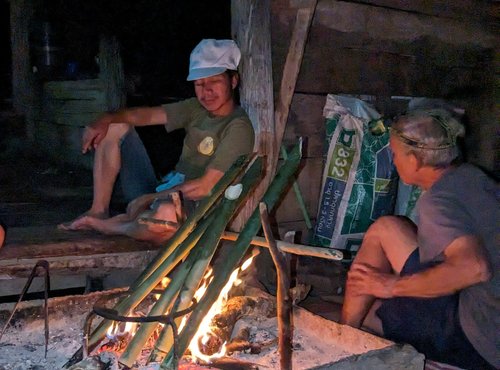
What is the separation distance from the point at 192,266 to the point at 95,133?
199cm

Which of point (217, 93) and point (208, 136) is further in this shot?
point (208, 136)

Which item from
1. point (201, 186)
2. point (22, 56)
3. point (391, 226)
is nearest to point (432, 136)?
point (391, 226)

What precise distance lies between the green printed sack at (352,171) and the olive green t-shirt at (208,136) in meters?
0.73

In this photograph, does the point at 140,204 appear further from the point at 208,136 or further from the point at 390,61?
the point at 390,61

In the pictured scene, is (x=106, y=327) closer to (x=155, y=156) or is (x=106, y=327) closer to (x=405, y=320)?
(x=405, y=320)

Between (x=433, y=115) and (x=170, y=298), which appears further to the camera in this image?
(x=433, y=115)

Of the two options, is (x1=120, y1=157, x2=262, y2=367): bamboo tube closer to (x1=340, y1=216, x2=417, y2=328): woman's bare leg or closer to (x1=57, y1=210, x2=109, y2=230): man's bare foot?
(x1=340, y1=216, x2=417, y2=328): woman's bare leg

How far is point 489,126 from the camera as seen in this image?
5277 mm

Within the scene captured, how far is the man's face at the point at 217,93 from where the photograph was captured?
4145 mm

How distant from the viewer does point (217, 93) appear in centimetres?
418

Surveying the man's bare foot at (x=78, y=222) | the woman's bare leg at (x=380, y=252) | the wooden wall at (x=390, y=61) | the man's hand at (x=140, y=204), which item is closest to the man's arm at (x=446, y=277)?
the woman's bare leg at (x=380, y=252)

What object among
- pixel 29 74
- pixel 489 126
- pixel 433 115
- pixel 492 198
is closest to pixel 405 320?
pixel 492 198

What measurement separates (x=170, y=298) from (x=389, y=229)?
1.22 meters

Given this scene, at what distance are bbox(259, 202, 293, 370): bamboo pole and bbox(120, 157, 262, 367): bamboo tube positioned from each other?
47cm
